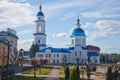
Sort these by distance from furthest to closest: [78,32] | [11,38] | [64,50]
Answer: [64,50] → [78,32] → [11,38]

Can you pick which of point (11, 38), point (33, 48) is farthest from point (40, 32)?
point (11, 38)

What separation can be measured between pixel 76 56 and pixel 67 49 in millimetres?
4393

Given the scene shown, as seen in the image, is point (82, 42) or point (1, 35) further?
point (82, 42)

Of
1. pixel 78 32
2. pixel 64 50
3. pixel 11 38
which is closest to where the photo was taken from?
pixel 11 38

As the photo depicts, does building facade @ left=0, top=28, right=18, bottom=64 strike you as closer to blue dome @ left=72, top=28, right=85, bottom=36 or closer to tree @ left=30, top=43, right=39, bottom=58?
tree @ left=30, top=43, right=39, bottom=58

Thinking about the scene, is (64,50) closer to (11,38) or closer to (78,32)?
(78,32)

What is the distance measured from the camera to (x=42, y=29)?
116125 millimetres

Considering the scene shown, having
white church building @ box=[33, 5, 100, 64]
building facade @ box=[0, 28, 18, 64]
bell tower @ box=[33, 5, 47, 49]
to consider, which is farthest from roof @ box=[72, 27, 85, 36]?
building facade @ box=[0, 28, 18, 64]

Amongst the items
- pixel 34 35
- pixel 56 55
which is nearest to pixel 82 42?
pixel 56 55

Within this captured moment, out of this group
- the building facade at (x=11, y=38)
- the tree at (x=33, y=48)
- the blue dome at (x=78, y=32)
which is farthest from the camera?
the tree at (x=33, y=48)

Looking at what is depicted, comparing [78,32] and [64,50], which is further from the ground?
[78,32]

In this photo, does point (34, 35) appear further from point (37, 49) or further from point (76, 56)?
point (76, 56)

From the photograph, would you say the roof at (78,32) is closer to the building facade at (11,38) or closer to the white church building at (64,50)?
the white church building at (64,50)

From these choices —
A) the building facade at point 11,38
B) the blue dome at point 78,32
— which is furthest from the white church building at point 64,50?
the building facade at point 11,38
